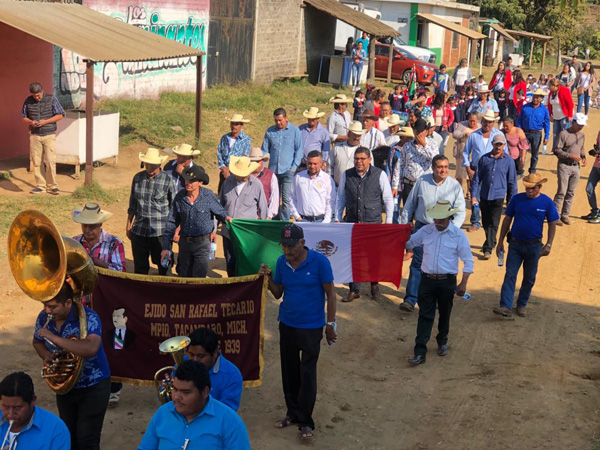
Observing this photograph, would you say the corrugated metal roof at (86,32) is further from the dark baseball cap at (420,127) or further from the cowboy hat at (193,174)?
the cowboy hat at (193,174)

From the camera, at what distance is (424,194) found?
→ 1138 cm

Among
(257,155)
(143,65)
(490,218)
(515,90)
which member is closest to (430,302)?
(257,155)

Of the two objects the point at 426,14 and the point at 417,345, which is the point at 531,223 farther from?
the point at 426,14

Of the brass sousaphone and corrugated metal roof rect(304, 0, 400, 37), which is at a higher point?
corrugated metal roof rect(304, 0, 400, 37)

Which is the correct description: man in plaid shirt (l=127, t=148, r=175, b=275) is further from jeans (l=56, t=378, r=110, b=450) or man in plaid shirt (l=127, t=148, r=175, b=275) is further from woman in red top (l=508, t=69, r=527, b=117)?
woman in red top (l=508, t=69, r=527, b=117)

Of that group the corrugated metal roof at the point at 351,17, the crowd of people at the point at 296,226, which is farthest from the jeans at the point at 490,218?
the corrugated metal roof at the point at 351,17

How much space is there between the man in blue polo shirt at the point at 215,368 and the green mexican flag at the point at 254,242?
4.26 meters

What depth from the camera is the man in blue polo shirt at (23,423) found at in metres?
5.04

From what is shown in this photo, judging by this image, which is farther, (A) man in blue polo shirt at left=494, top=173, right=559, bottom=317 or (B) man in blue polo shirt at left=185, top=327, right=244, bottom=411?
(A) man in blue polo shirt at left=494, top=173, right=559, bottom=317

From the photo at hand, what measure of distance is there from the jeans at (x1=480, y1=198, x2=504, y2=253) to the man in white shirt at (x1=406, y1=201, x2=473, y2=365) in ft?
13.5

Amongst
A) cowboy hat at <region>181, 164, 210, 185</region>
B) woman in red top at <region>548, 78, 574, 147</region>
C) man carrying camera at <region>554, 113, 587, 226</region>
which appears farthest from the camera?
woman in red top at <region>548, 78, 574, 147</region>

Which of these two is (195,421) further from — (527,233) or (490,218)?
(490,218)

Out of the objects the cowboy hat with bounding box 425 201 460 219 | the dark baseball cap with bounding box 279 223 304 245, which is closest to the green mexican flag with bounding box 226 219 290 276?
the cowboy hat with bounding box 425 201 460 219

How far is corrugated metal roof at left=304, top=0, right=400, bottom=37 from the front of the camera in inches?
1289
